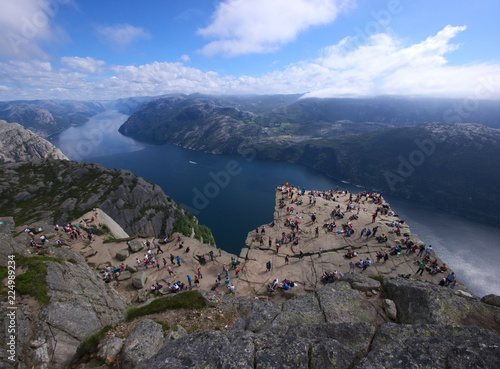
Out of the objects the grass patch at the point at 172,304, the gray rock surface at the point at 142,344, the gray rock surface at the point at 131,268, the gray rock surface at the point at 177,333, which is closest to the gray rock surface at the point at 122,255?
the gray rock surface at the point at 131,268

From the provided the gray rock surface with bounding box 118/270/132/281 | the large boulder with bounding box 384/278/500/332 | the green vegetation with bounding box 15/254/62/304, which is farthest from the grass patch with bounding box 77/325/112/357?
the large boulder with bounding box 384/278/500/332

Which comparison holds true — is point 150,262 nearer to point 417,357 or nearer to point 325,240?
point 325,240

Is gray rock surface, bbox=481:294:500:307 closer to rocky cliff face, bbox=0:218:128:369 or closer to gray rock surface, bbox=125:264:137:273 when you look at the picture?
rocky cliff face, bbox=0:218:128:369

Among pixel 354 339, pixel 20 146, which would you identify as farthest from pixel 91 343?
pixel 20 146

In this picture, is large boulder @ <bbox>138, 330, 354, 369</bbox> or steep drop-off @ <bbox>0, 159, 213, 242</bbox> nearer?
large boulder @ <bbox>138, 330, 354, 369</bbox>

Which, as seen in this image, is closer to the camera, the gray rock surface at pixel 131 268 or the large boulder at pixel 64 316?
the large boulder at pixel 64 316

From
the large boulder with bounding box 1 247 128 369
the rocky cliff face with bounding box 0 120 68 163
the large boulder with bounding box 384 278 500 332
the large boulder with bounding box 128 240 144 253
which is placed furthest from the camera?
the rocky cliff face with bounding box 0 120 68 163

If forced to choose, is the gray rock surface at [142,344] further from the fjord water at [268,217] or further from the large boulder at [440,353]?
the fjord water at [268,217]

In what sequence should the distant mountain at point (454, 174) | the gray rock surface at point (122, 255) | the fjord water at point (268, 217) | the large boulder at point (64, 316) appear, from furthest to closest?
the distant mountain at point (454, 174)
the fjord water at point (268, 217)
the gray rock surface at point (122, 255)
the large boulder at point (64, 316)
